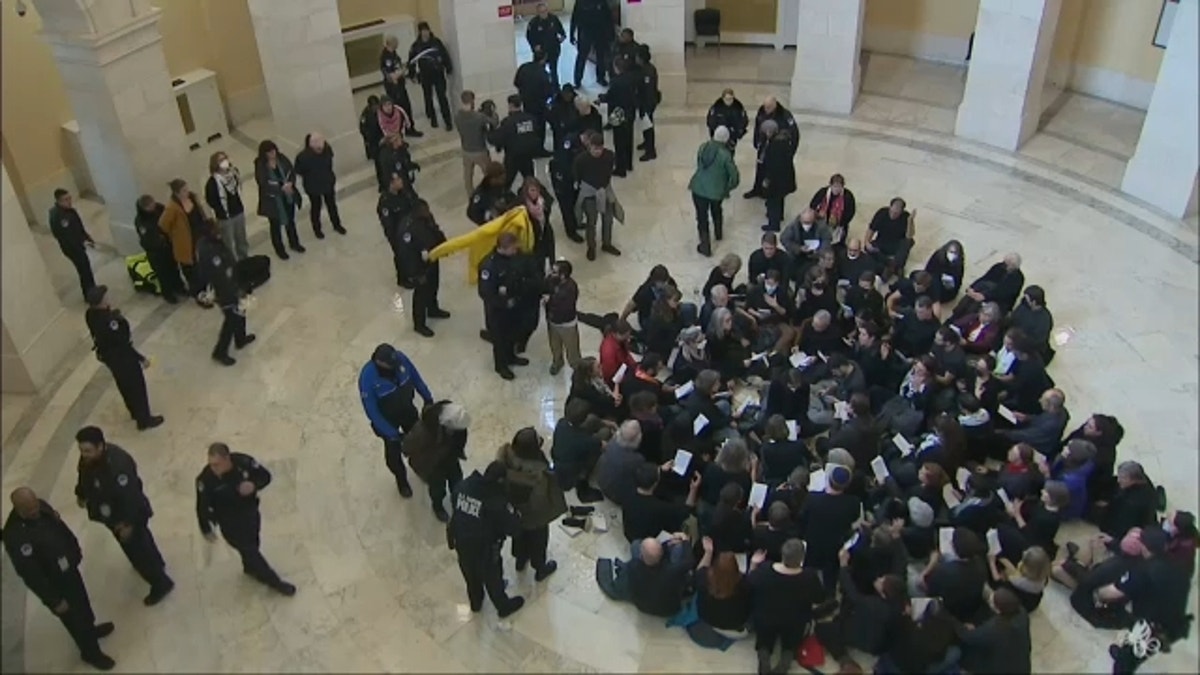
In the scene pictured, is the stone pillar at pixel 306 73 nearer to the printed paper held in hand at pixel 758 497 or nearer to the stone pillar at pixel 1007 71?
the stone pillar at pixel 1007 71

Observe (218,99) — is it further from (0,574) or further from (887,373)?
(887,373)

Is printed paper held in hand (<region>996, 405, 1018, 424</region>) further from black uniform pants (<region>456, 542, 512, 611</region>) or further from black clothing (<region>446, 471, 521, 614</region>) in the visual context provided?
black uniform pants (<region>456, 542, 512, 611</region>)

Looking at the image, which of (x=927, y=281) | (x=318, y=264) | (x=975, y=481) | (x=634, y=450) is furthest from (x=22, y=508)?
(x=927, y=281)

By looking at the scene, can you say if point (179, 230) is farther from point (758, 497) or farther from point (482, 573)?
point (758, 497)

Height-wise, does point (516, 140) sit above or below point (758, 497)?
above

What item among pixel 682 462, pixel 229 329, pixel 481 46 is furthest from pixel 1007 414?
pixel 481 46

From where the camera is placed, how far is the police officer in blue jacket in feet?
28.1

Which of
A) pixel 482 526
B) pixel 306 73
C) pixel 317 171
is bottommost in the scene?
pixel 482 526

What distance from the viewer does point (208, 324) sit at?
1173 cm

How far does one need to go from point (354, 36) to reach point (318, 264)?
5.35m

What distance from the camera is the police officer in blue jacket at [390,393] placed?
8.57 metres

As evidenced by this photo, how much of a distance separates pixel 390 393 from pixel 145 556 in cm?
219

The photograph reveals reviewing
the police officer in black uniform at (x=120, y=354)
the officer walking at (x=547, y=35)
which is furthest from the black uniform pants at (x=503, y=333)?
the officer walking at (x=547, y=35)

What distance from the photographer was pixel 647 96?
14.4 m
